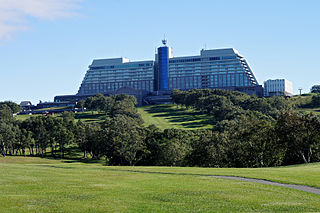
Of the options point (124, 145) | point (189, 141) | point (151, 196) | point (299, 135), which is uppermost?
point (299, 135)

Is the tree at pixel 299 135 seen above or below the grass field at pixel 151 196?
above

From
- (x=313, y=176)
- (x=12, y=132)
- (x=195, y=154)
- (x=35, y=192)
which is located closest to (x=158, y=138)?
(x=195, y=154)

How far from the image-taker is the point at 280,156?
8119 centimetres

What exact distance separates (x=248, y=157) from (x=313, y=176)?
42744mm

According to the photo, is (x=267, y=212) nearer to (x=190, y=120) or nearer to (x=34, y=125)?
(x=34, y=125)

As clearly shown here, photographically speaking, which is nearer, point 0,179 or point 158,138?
point 0,179

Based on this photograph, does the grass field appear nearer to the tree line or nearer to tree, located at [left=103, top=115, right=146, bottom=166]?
the tree line

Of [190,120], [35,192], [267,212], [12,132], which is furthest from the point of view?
[190,120]

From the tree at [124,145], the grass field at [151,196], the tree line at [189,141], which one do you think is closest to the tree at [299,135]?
the tree line at [189,141]

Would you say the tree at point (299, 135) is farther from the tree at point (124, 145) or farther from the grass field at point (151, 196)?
the grass field at point (151, 196)

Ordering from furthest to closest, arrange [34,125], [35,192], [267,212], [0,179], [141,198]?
[34,125]
[0,179]
[35,192]
[141,198]
[267,212]

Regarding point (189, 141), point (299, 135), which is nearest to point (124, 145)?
point (189, 141)

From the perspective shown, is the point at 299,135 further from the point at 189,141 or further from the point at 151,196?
the point at 151,196

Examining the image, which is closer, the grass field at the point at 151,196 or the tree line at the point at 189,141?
the grass field at the point at 151,196
